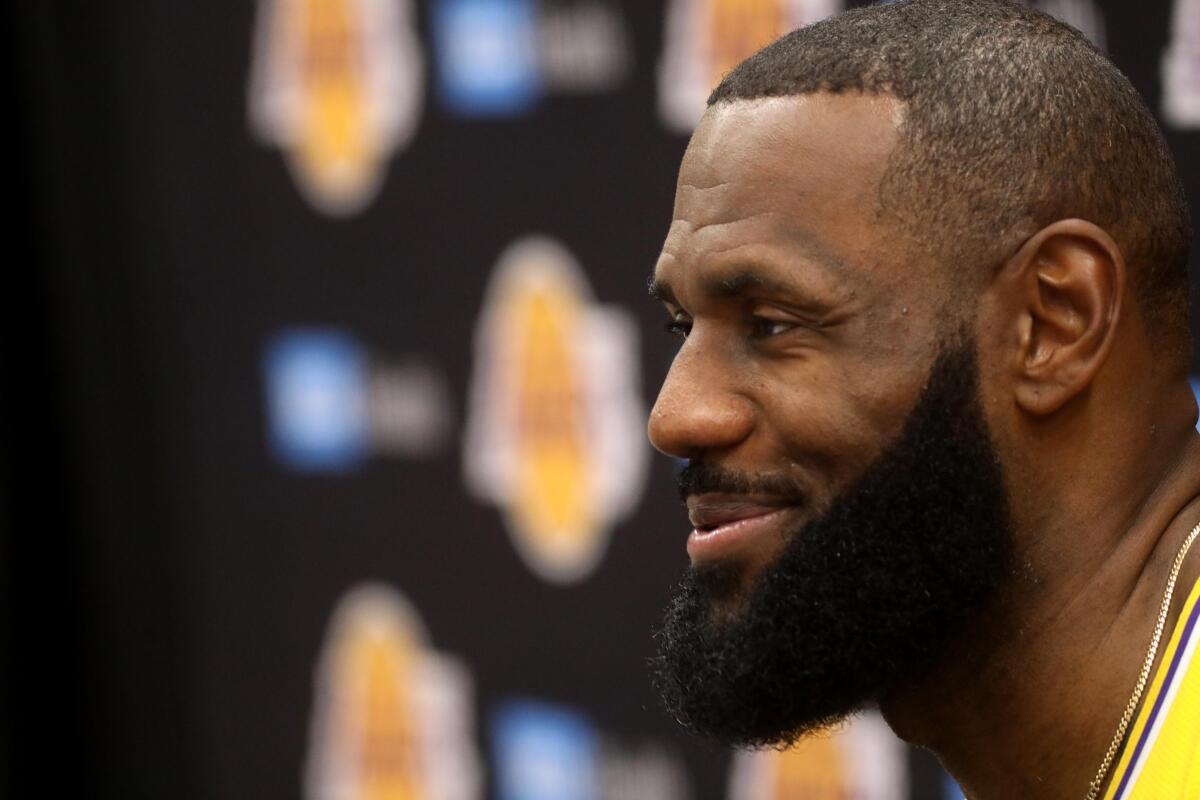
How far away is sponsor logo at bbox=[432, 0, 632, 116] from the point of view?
290 cm

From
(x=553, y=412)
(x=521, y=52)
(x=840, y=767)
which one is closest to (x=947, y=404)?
(x=840, y=767)

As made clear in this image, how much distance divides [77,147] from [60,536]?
87 cm

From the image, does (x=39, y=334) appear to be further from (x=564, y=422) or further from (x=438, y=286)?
(x=564, y=422)

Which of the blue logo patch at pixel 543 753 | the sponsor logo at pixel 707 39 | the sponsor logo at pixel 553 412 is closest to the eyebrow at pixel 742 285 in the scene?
the sponsor logo at pixel 707 39

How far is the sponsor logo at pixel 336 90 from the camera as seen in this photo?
3230 mm

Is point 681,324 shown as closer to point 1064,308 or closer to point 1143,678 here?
point 1064,308

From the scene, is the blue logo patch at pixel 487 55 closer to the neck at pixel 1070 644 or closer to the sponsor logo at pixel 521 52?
the sponsor logo at pixel 521 52

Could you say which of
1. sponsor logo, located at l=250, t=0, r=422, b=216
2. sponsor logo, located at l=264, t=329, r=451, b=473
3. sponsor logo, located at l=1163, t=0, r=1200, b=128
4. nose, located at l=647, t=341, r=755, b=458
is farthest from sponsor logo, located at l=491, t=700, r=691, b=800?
nose, located at l=647, t=341, r=755, b=458

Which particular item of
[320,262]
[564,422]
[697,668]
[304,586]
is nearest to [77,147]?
[320,262]

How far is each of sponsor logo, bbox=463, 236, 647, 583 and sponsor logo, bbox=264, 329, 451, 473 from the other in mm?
125

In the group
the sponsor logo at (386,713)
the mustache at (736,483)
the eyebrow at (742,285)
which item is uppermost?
the eyebrow at (742,285)

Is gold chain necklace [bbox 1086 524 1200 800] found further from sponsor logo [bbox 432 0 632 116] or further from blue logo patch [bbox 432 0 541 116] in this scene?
blue logo patch [bbox 432 0 541 116]

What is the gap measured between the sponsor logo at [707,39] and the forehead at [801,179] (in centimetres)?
98

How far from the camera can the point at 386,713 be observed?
3395 millimetres
